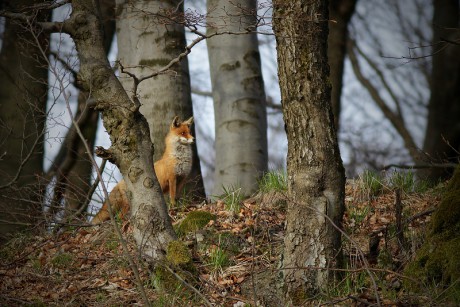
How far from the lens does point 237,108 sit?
36.9 ft

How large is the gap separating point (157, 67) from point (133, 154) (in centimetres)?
324

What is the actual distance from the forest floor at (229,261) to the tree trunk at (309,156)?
25 centimetres

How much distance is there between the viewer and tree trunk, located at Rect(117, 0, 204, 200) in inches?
378

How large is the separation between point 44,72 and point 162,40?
393cm

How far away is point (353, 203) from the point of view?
795cm

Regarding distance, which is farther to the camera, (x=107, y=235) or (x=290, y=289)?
(x=107, y=235)

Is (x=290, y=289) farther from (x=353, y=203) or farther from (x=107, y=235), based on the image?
(x=107, y=235)

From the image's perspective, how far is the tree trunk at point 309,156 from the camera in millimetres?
5992

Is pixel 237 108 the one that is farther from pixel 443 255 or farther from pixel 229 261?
pixel 443 255

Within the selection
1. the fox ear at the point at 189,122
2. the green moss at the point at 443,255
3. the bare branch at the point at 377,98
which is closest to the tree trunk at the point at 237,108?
the fox ear at the point at 189,122

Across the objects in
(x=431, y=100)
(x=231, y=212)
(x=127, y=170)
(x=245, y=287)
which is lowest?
(x=245, y=287)

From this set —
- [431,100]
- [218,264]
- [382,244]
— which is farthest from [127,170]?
[431,100]

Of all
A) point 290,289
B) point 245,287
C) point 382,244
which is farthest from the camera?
point 382,244

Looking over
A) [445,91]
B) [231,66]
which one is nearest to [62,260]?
[231,66]
